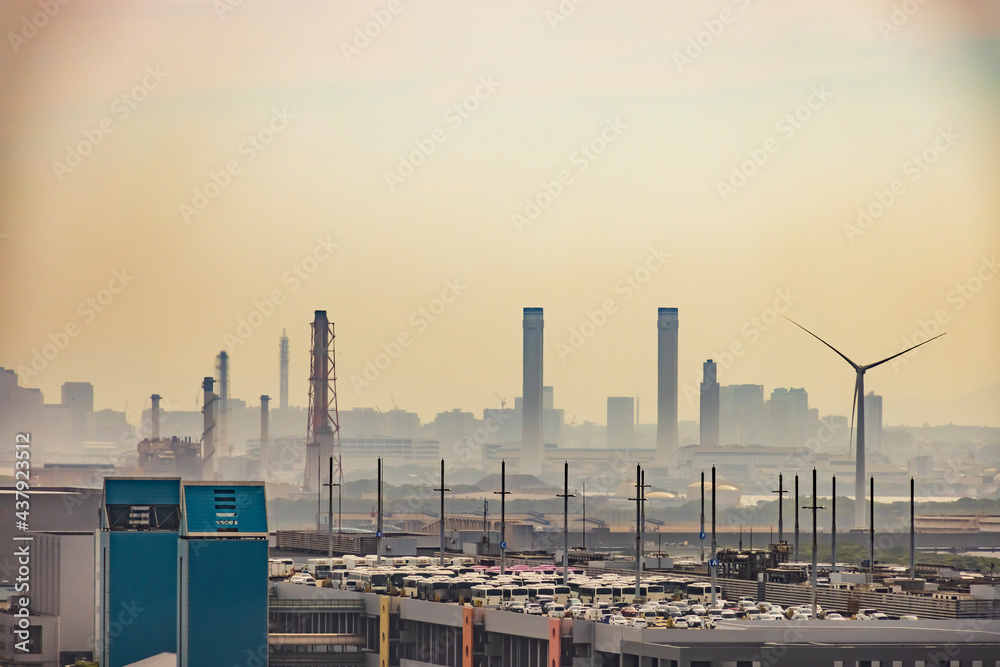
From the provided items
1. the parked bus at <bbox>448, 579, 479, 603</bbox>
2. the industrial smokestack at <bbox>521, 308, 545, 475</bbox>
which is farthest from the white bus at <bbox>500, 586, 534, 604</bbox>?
the industrial smokestack at <bbox>521, 308, 545, 475</bbox>

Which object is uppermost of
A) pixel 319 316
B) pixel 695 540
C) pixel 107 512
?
pixel 319 316

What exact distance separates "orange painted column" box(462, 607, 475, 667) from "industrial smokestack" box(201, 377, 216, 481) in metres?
104

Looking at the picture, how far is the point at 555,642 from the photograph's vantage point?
36875 mm

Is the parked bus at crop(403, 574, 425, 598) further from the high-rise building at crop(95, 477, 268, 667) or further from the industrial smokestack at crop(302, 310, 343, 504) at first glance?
the industrial smokestack at crop(302, 310, 343, 504)

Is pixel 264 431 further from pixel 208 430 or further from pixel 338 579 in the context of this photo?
pixel 338 579

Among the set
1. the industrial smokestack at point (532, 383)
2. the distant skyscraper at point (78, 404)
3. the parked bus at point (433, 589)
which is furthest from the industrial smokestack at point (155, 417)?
the parked bus at point (433, 589)

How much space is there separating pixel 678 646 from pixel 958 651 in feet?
19.4

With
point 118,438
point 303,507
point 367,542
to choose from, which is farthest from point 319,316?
point 367,542

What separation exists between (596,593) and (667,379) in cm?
14187

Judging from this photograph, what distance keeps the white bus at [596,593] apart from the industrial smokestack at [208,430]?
323 feet

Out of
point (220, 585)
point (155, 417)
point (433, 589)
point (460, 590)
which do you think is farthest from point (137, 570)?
point (155, 417)

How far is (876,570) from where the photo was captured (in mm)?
58844

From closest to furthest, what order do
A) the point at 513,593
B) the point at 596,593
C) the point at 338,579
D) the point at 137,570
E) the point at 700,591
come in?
1. the point at 137,570
2. the point at 513,593
3. the point at 596,593
4. the point at 700,591
5. the point at 338,579

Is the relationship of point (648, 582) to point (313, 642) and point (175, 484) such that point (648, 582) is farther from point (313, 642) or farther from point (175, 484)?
point (175, 484)
